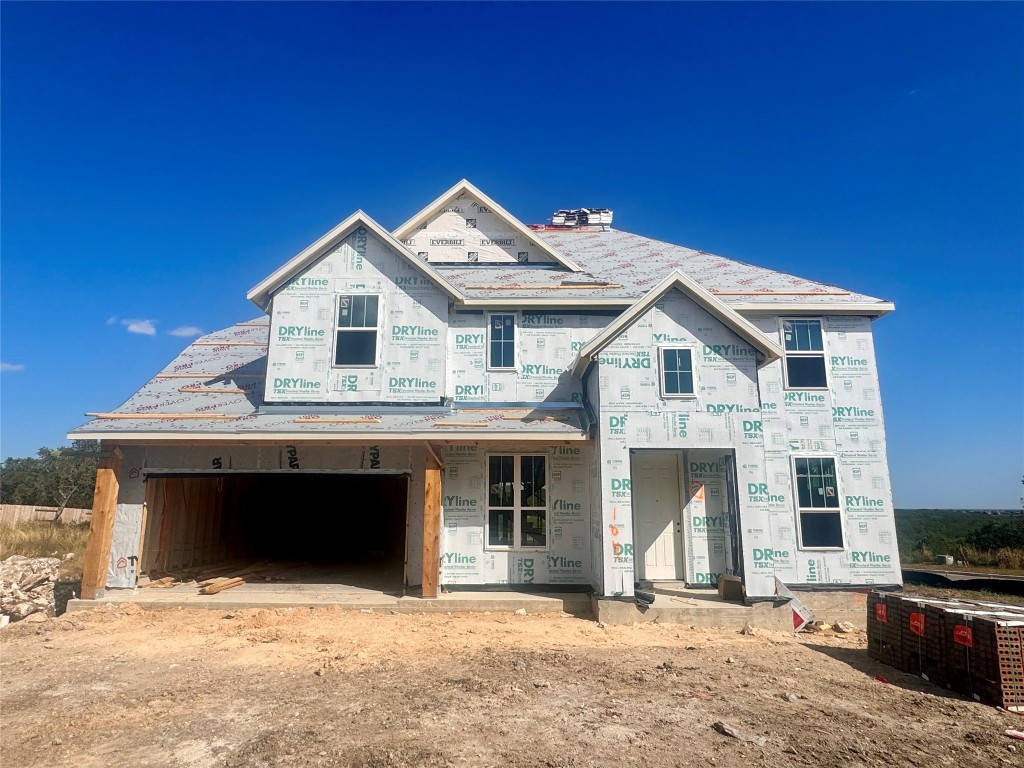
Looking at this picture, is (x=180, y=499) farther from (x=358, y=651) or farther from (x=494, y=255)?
(x=494, y=255)

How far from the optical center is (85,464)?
40781mm

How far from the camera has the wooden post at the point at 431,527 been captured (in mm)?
10672

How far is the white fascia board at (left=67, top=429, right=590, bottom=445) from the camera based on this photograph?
421 inches

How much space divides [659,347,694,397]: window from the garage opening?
5.93 metres

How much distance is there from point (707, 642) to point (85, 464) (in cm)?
4721

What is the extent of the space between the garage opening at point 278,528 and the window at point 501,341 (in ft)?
11.0

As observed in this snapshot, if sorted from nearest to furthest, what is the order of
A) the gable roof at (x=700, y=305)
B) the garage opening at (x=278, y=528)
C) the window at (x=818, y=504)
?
the gable roof at (x=700, y=305)
the window at (x=818, y=504)
the garage opening at (x=278, y=528)

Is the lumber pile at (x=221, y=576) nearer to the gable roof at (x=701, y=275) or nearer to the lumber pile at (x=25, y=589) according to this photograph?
the lumber pile at (x=25, y=589)

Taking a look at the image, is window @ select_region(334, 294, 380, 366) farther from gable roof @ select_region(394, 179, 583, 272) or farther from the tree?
the tree

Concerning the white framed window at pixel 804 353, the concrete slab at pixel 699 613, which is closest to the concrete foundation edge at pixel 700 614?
the concrete slab at pixel 699 613

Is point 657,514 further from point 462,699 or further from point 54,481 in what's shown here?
point 54,481

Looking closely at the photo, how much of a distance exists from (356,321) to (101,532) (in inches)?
258

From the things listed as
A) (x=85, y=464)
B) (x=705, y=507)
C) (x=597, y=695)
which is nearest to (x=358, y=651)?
(x=597, y=695)

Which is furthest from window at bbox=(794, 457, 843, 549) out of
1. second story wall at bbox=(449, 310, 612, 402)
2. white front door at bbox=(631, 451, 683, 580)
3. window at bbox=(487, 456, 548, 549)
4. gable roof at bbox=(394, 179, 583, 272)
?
gable roof at bbox=(394, 179, 583, 272)
